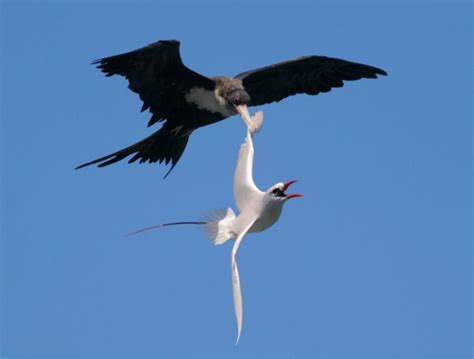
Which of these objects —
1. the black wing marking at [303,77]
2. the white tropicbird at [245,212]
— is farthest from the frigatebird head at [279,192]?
the black wing marking at [303,77]

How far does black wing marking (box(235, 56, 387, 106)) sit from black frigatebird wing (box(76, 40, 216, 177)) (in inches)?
32.9

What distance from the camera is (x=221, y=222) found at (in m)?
7.96

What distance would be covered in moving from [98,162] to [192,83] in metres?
1.27

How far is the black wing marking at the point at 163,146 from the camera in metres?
10.6

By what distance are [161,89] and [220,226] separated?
2836 mm

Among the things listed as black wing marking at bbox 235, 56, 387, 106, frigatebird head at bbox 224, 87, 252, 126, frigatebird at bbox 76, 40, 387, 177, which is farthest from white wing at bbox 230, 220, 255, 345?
black wing marking at bbox 235, 56, 387, 106

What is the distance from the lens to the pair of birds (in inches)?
392

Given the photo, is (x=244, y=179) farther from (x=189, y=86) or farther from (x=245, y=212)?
(x=189, y=86)

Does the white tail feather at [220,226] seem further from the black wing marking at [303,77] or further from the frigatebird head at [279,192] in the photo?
the black wing marking at [303,77]

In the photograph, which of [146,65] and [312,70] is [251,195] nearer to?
[146,65]

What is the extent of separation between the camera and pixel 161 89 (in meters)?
10.4

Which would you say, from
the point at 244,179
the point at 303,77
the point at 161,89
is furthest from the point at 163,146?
the point at 244,179

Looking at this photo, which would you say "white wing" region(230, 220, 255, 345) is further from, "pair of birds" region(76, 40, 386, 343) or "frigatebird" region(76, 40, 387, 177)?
"frigatebird" region(76, 40, 387, 177)

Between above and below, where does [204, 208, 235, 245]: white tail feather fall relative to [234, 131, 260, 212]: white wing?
below
